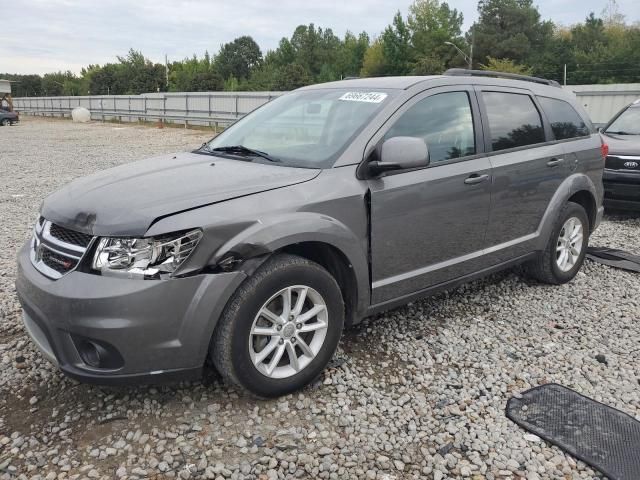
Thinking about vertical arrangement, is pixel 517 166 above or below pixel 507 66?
below

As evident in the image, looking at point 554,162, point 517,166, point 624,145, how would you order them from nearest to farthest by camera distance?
1. point 517,166
2. point 554,162
3. point 624,145

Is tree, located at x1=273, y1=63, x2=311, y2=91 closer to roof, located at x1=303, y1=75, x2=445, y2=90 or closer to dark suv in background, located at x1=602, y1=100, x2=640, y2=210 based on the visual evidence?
dark suv in background, located at x1=602, y1=100, x2=640, y2=210

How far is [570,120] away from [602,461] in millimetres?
3293

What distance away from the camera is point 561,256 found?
4.97 meters

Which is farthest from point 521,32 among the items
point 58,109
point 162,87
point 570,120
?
point 570,120

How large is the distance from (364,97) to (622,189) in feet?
18.1

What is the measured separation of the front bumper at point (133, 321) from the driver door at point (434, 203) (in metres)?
1.10

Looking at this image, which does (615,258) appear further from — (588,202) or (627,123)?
(627,123)

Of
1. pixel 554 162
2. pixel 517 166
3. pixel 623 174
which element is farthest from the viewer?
pixel 623 174

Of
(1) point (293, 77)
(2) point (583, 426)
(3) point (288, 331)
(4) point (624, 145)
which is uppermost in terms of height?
(1) point (293, 77)

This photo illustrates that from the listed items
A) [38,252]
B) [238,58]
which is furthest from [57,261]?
[238,58]

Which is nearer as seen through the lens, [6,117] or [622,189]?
[622,189]

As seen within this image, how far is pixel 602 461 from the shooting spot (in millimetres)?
2645

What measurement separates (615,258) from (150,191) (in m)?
5.00
